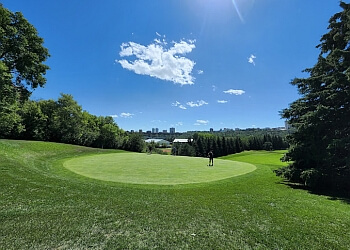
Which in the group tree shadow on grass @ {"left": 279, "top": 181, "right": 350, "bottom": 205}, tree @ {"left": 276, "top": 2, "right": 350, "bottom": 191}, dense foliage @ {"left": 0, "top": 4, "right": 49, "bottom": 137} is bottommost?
tree shadow on grass @ {"left": 279, "top": 181, "right": 350, "bottom": 205}

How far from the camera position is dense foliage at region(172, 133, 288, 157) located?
8000 cm

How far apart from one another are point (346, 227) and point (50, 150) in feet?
97.8

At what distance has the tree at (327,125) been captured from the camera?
915 cm

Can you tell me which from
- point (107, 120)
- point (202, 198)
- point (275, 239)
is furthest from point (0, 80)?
point (107, 120)

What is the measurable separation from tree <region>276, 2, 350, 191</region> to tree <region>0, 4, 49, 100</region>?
63.8 feet

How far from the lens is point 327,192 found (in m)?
9.32

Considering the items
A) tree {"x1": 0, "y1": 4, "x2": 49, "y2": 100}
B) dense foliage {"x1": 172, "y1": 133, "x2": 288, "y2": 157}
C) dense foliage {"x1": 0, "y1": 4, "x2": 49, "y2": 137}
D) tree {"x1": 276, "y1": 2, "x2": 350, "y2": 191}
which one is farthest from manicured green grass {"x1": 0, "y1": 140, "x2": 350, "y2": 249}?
dense foliage {"x1": 172, "y1": 133, "x2": 288, "y2": 157}

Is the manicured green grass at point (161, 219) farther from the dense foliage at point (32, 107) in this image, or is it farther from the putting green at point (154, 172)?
the dense foliage at point (32, 107)

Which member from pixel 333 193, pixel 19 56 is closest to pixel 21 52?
pixel 19 56

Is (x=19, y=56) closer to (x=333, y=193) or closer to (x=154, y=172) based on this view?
(x=154, y=172)

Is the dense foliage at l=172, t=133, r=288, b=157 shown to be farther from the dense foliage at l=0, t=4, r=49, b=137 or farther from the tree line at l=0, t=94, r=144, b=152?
the dense foliage at l=0, t=4, r=49, b=137

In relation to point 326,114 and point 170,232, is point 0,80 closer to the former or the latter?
point 170,232

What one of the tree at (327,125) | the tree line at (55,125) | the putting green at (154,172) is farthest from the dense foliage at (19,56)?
the tree line at (55,125)

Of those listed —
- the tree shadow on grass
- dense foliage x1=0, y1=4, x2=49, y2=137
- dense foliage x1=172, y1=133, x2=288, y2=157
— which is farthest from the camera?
dense foliage x1=172, y1=133, x2=288, y2=157
